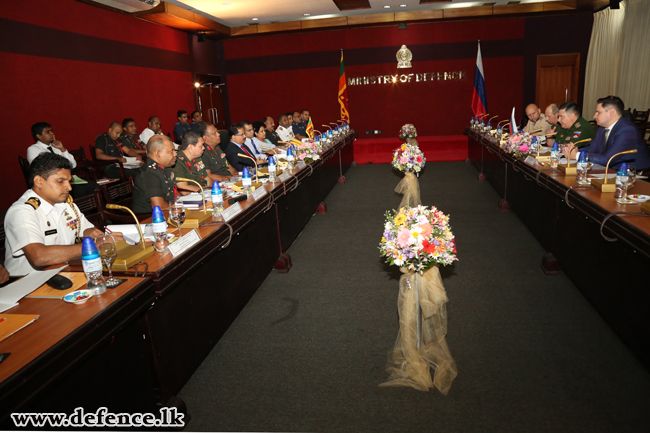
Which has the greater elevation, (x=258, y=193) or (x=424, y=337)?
(x=258, y=193)

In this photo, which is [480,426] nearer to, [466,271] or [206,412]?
[206,412]

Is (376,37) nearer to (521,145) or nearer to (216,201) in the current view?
(521,145)

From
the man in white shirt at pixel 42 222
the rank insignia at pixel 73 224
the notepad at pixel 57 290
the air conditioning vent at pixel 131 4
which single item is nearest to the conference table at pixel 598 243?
the notepad at pixel 57 290

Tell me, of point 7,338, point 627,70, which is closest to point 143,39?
point 7,338

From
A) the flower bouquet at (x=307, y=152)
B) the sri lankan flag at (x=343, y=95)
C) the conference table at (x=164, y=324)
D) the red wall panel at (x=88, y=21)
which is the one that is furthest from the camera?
the sri lankan flag at (x=343, y=95)

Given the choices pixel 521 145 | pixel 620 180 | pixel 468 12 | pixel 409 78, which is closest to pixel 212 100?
pixel 409 78

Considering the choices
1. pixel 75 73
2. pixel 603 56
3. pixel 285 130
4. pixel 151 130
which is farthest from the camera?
pixel 603 56

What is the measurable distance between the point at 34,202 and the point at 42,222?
11 cm

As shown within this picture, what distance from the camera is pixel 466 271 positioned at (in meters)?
3.45

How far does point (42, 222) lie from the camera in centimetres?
221

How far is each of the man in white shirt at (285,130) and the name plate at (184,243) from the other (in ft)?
18.5

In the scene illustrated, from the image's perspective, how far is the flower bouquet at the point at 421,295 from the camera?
1.95m

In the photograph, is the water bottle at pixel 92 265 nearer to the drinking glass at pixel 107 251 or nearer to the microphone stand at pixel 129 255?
the drinking glass at pixel 107 251

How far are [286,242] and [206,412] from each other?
82.4 inches
